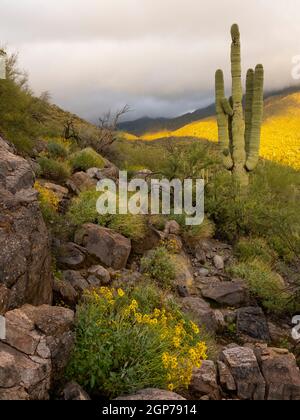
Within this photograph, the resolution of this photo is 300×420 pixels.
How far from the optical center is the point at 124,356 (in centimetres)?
444

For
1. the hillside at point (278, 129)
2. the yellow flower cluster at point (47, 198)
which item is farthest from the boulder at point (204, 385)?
the hillside at point (278, 129)

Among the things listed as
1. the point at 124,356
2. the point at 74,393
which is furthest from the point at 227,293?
the point at 74,393

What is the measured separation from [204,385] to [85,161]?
9.22 metres

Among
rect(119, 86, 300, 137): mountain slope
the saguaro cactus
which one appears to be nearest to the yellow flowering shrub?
the saguaro cactus

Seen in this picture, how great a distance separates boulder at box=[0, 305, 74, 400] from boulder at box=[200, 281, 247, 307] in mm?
4684

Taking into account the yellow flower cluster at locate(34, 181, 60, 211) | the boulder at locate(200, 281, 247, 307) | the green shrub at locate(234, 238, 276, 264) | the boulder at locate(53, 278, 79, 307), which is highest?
the yellow flower cluster at locate(34, 181, 60, 211)

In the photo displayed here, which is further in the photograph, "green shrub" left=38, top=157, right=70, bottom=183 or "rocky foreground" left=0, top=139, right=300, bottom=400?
"green shrub" left=38, top=157, right=70, bottom=183

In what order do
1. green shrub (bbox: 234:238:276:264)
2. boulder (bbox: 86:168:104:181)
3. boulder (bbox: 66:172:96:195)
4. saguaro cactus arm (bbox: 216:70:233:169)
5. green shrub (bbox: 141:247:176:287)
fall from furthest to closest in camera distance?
saguaro cactus arm (bbox: 216:70:233:169) < boulder (bbox: 86:168:104:181) < boulder (bbox: 66:172:96:195) < green shrub (bbox: 234:238:276:264) < green shrub (bbox: 141:247:176:287)

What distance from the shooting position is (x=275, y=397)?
17.8 ft

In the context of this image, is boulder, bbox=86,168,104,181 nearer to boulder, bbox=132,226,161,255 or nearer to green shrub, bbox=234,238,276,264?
boulder, bbox=132,226,161,255

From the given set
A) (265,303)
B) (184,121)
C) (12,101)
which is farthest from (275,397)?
(184,121)

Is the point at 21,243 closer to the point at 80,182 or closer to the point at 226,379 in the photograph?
the point at 226,379

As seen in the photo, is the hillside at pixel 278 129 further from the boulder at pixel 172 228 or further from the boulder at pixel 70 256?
the boulder at pixel 70 256

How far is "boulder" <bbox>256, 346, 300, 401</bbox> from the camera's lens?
546 centimetres
